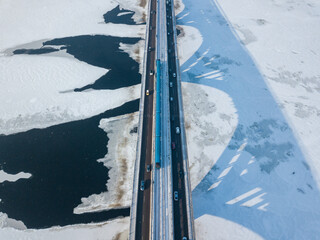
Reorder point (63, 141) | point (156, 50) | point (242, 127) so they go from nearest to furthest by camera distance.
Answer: point (63, 141) → point (242, 127) → point (156, 50)

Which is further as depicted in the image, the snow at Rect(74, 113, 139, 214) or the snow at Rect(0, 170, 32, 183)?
the snow at Rect(0, 170, 32, 183)

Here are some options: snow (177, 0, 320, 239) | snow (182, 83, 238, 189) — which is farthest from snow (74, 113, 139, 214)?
snow (177, 0, 320, 239)

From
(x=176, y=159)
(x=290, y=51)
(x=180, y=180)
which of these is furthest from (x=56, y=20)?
(x=290, y=51)

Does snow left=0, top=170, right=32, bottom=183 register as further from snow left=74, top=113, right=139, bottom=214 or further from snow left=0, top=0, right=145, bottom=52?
snow left=0, top=0, right=145, bottom=52

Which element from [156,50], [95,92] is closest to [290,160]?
[156,50]

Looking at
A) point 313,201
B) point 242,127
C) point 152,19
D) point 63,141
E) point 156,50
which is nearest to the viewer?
→ point 313,201

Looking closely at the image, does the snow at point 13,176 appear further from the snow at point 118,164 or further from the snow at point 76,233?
the snow at point 118,164

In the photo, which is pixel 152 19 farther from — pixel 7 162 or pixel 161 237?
pixel 161 237
